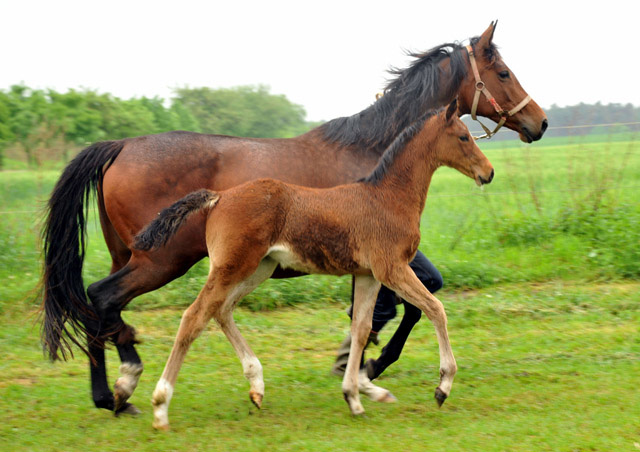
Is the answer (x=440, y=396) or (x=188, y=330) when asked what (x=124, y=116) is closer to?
(x=188, y=330)

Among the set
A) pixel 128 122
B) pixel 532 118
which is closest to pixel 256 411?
pixel 532 118

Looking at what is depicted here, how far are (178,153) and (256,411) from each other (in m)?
1.73

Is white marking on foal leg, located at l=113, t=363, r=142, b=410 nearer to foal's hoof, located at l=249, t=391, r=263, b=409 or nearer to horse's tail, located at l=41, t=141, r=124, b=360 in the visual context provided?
horse's tail, located at l=41, t=141, r=124, b=360

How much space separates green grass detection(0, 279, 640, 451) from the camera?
358 cm

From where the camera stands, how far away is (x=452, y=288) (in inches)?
287

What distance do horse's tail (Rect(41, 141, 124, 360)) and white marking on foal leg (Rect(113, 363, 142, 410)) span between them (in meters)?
0.33

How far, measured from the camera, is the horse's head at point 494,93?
4.88m

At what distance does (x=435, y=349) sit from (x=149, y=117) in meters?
8.26

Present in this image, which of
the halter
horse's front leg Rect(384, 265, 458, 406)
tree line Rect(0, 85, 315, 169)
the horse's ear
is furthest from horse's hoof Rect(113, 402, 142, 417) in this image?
tree line Rect(0, 85, 315, 169)

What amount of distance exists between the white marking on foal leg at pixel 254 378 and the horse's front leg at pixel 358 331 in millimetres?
495

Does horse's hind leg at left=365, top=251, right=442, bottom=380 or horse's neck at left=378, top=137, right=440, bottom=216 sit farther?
horse's hind leg at left=365, top=251, right=442, bottom=380

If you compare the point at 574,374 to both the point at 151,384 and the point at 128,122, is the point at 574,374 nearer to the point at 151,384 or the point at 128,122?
the point at 151,384

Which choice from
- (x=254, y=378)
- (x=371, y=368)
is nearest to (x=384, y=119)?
(x=371, y=368)

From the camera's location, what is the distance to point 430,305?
12.3 feet
